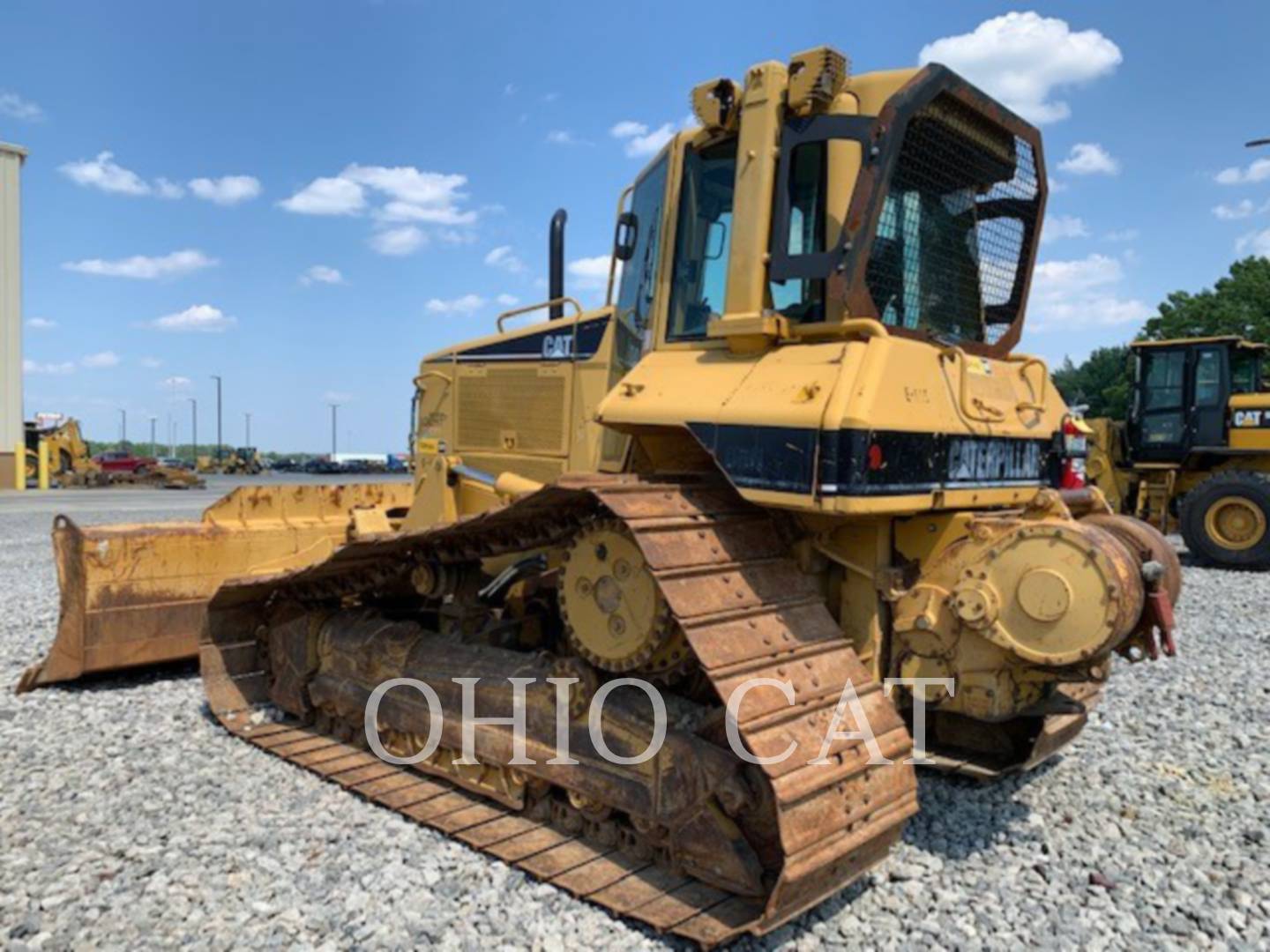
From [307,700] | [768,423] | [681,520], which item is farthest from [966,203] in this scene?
[307,700]

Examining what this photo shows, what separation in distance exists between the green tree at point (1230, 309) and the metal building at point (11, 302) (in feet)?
144

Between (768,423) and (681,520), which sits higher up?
(768,423)

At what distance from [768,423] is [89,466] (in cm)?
4008

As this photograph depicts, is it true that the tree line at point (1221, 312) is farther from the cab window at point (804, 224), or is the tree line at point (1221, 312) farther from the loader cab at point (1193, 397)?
the cab window at point (804, 224)

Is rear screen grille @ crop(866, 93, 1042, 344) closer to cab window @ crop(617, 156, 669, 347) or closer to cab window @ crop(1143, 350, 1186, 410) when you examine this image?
cab window @ crop(617, 156, 669, 347)

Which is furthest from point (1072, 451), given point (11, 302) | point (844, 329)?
point (11, 302)

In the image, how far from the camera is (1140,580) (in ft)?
12.3

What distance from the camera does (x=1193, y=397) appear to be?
1483 cm

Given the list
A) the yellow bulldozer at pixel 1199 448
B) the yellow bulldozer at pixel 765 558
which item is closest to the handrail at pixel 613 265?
the yellow bulldozer at pixel 765 558

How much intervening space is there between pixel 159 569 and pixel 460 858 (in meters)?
3.64

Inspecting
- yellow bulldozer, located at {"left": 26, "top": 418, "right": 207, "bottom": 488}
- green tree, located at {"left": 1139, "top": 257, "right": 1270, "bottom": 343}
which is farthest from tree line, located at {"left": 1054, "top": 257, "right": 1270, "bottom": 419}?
yellow bulldozer, located at {"left": 26, "top": 418, "right": 207, "bottom": 488}

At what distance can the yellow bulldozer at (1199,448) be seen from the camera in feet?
44.2

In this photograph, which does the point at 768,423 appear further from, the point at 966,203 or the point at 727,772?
the point at 966,203

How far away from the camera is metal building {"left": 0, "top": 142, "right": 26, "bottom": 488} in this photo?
33.5 metres
